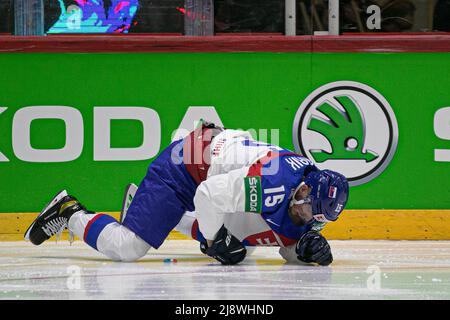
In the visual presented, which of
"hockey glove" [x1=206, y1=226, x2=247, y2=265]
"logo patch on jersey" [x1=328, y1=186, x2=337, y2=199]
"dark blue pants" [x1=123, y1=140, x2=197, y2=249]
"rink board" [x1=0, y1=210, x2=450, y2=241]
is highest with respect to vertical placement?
"logo patch on jersey" [x1=328, y1=186, x2=337, y2=199]

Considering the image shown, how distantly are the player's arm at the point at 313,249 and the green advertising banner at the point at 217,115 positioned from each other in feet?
6.03

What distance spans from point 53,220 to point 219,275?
140 centimetres

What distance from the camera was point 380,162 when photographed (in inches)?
292

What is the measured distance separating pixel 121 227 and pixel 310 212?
3.88 feet

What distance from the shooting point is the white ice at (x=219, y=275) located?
4508 millimetres

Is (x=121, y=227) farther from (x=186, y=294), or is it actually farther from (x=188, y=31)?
(x=188, y=31)

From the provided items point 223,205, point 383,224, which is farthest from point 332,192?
point 383,224

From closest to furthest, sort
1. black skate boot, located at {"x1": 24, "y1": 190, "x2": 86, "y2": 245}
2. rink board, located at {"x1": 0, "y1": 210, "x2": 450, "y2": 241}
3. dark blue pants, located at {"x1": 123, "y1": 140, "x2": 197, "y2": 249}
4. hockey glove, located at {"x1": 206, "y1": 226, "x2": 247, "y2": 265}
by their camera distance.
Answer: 1. hockey glove, located at {"x1": 206, "y1": 226, "x2": 247, "y2": 265}
2. dark blue pants, located at {"x1": 123, "y1": 140, "x2": 197, "y2": 249}
3. black skate boot, located at {"x1": 24, "y1": 190, "x2": 86, "y2": 245}
4. rink board, located at {"x1": 0, "y1": 210, "x2": 450, "y2": 241}

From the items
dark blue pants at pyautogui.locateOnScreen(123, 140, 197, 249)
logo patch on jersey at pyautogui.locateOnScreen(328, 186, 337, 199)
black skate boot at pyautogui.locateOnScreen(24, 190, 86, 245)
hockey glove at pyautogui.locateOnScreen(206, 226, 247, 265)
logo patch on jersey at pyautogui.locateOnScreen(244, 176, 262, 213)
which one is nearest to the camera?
logo patch on jersey at pyautogui.locateOnScreen(328, 186, 337, 199)

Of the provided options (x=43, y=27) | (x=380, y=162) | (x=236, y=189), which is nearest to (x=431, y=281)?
(x=236, y=189)

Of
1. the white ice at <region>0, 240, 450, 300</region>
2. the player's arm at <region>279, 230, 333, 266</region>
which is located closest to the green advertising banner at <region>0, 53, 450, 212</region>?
the white ice at <region>0, 240, 450, 300</region>

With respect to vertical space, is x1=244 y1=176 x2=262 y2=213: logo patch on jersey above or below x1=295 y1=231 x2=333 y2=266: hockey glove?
above

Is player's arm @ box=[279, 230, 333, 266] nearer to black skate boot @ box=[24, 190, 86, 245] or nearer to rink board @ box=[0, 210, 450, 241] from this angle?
black skate boot @ box=[24, 190, 86, 245]

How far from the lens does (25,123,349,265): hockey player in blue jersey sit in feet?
17.5
